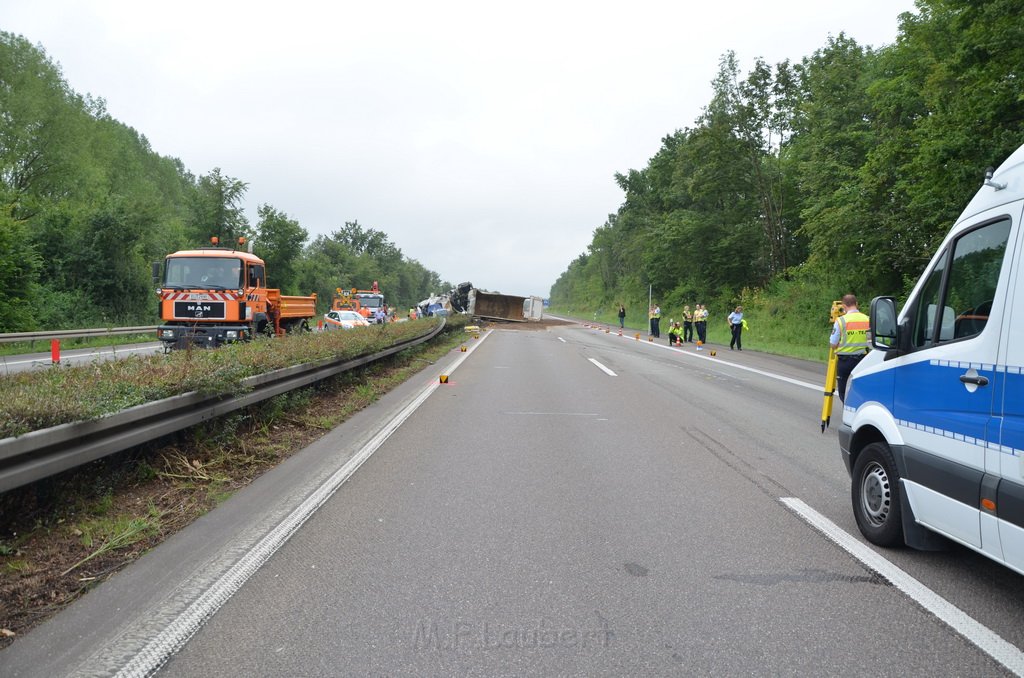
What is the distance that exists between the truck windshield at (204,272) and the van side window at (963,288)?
50.8 feet

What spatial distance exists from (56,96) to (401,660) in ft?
158

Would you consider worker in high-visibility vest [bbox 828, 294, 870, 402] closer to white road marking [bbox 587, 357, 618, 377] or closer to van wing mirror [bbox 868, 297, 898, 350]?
van wing mirror [bbox 868, 297, 898, 350]

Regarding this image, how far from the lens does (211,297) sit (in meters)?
16.0

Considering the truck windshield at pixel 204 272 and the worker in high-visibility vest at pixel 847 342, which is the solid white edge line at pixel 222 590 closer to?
the worker in high-visibility vest at pixel 847 342

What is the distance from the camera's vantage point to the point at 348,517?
4.77 metres

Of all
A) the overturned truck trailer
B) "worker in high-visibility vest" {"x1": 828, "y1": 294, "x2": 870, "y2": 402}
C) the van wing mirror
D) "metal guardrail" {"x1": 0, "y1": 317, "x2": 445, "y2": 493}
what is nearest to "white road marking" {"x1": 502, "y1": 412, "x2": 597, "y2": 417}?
"worker in high-visibility vest" {"x1": 828, "y1": 294, "x2": 870, "y2": 402}

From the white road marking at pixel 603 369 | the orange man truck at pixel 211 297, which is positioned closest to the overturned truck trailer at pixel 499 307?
the white road marking at pixel 603 369

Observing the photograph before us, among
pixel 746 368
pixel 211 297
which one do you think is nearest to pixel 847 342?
pixel 746 368

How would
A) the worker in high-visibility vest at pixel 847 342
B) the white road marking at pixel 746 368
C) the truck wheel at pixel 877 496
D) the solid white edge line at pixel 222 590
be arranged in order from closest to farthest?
1. the solid white edge line at pixel 222 590
2. the truck wheel at pixel 877 496
3. the worker in high-visibility vest at pixel 847 342
4. the white road marking at pixel 746 368

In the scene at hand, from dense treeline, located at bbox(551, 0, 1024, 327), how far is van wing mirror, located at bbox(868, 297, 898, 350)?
12.4 m

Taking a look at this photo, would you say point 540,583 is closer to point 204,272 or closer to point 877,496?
point 877,496

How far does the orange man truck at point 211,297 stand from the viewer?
51.5ft

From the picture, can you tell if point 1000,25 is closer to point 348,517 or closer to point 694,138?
point 348,517

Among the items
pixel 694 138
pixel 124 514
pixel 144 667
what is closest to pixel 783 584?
pixel 144 667
